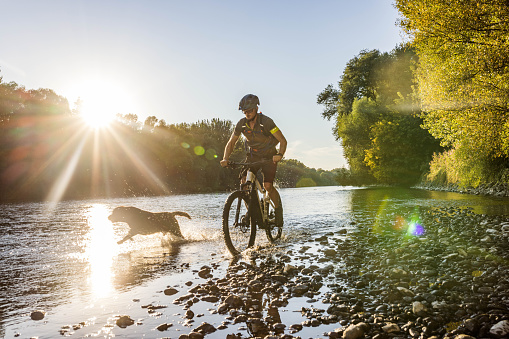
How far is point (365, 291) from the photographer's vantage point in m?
4.77

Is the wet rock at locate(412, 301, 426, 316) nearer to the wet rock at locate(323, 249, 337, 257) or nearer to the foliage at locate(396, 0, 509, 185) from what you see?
the wet rock at locate(323, 249, 337, 257)

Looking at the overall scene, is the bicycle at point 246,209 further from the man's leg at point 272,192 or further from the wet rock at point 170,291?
the wet rock at point 170,291

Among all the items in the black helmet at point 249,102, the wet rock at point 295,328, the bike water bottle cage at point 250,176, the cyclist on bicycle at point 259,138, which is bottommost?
the wet rock at point 295,328

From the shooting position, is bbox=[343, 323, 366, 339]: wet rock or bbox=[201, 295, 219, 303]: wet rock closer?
bbox=[343, 323, 366, 339]: wet rock

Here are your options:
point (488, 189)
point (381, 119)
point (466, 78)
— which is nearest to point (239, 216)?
point (466, 78)

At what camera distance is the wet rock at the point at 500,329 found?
3.23m

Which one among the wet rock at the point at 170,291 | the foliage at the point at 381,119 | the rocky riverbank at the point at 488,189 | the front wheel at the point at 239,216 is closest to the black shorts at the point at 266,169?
the front wheel at the point at 239,216

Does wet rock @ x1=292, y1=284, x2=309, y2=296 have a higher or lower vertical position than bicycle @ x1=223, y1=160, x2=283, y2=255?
lower

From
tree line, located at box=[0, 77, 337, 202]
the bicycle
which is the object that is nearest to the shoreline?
the bicycle

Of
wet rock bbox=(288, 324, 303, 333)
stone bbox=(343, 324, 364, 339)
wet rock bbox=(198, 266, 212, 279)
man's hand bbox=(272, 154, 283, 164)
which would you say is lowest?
wet rock bbox=(288, 324, 303, 333)

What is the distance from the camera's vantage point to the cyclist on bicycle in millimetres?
7641

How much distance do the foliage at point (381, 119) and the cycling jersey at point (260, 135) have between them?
41.7 m

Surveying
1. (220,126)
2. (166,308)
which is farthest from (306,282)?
(220,126)

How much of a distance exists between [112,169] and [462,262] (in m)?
60.0
